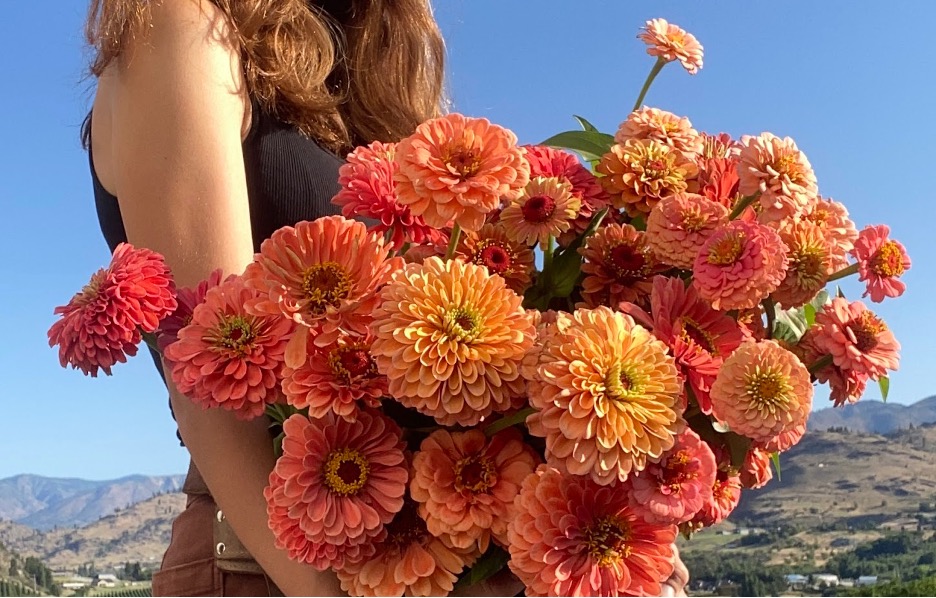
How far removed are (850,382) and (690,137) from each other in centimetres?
18

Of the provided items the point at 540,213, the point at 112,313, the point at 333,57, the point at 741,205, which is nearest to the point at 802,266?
the point at 741,205

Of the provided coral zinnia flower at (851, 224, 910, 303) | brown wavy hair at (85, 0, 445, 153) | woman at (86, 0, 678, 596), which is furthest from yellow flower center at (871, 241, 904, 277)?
brown wavy hair at (85, 0, 445, 153)

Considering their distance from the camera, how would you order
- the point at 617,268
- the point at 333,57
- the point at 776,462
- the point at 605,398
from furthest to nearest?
1. the point at 333,57
2. the point at 776,462
3. the point at 617,268
4. the point at 605,398

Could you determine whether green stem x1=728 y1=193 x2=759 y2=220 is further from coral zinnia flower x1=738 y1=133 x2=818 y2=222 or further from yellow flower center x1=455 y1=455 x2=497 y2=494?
yellow flower center x1=455 y1=455 x2=497 y2=494

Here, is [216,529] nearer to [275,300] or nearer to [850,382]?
[275,300]

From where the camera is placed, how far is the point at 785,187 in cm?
46

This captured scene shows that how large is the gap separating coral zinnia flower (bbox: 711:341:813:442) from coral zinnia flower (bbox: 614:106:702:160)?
161 mm

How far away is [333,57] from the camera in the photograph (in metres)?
0.92

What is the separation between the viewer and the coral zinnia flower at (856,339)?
0.47 metres

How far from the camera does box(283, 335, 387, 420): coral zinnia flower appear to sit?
0.39 meters

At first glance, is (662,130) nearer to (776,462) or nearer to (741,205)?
(741,205)

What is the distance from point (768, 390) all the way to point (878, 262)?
0.19m

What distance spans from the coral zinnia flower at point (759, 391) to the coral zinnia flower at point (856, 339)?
0.09 meters

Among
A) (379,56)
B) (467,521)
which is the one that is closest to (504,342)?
(467,521)
